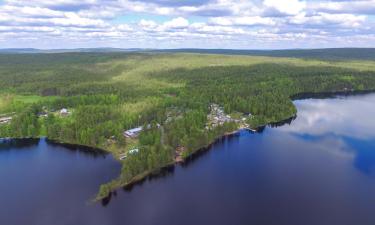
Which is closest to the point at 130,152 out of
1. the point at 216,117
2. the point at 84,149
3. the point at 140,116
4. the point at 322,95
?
the point at 84,149

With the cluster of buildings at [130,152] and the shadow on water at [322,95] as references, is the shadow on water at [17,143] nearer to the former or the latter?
the cluster of buildings at [130,152]

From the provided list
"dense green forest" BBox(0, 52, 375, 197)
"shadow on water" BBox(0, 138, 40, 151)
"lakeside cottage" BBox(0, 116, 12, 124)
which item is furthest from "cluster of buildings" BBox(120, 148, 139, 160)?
"lakeside cottage" BBox(0, 116, 12, 124)

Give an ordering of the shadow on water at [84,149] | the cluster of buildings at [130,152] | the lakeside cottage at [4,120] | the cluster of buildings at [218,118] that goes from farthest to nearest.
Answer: the lakeside cottage at [4,120] → the cluster of buildings at [218,118] → the shadow on water at [84,149] → the cluster of buildings at [130,152]

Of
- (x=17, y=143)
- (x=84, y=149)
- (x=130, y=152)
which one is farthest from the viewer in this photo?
(x=17, y=143)

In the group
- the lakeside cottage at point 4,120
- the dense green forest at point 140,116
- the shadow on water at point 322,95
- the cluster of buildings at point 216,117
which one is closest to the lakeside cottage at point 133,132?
the dense green forest at point 140,116

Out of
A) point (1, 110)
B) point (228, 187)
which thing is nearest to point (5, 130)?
point (1, 110)

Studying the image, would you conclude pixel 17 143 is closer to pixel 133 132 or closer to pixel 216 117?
pixel 133 132

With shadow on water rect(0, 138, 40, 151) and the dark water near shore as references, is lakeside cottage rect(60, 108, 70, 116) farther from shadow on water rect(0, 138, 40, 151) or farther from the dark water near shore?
the dark water near shore

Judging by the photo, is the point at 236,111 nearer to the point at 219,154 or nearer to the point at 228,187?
the point at 219,154
